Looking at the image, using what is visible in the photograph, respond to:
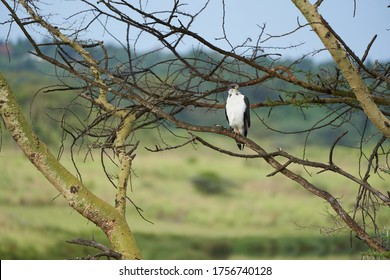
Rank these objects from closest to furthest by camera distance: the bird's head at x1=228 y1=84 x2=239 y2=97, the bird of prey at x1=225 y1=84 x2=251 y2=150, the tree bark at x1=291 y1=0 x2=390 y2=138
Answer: the tree bark at x1=291 y1=0 x2=390 y2=138 < the bird's head at x1=228 y1=84 x2=239 y2=97 < the bird of prey at x1=225 y1=84 x2=251 y2=150

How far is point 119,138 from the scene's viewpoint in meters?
3.60

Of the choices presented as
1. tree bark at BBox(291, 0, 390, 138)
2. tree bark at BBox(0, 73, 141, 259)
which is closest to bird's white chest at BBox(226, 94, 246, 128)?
tree bark at BBox(291, 0, 390, 138)

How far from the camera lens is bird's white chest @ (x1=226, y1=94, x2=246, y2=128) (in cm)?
369

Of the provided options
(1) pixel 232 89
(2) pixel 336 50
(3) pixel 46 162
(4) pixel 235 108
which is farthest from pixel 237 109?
(3) pixel 46 162

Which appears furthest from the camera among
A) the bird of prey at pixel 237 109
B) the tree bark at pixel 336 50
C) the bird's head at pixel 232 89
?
the bird of prey at pixel 237 109

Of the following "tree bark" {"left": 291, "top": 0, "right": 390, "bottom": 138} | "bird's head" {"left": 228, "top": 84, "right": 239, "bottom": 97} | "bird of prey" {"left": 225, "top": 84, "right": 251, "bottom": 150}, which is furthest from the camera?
"bird of prey" {"left": 225, "top": 84, "right": 251, "bottom": 150}

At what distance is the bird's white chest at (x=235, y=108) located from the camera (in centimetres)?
369

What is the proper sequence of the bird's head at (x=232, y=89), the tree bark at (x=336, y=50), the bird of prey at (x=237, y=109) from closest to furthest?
the tree bark at (x=336, y=50) < the bird's head at (x=232, y=89) < the bird of prey at (x=237, y=109)

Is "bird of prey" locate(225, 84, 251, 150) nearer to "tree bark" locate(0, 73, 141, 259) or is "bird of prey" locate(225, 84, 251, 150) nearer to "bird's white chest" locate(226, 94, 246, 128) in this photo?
"bird's white chest" locate(226, 94, 246, 128)

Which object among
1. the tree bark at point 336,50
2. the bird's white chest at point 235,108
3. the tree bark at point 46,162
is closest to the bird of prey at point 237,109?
the bird's white chest at point 235,108

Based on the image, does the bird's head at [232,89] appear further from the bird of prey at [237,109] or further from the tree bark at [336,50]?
the tree bark at [336,50]

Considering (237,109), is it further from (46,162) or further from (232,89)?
(46,162)

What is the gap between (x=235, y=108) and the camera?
3.70m

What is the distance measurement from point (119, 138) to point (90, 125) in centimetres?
15
